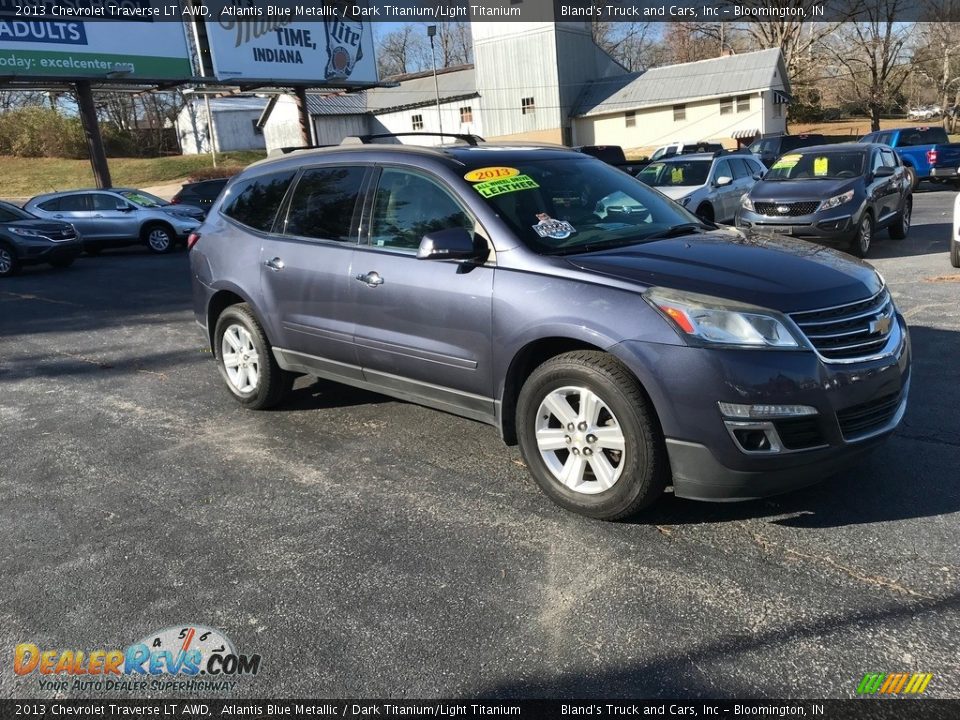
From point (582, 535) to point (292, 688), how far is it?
4.81 ft

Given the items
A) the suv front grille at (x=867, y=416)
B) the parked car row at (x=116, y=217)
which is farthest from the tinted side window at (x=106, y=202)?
the suv front grille at (x=867, y=416)

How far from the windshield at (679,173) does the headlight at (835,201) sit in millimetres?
2870

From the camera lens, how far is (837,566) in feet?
10.5

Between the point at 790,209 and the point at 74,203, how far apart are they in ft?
50.2

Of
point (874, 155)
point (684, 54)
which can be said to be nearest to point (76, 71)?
point (874, 155)

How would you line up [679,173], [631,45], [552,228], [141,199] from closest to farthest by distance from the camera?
[552,228]
[679,173]
[141,199]
[631,45]

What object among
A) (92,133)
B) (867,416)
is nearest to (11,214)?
(92,133)

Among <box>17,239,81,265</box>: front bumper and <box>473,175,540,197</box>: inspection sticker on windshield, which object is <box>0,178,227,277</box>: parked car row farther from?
<box>473,175,540,197</box>: inspection sticker on windshield

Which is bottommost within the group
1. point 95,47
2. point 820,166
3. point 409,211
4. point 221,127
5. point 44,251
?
point 44,251

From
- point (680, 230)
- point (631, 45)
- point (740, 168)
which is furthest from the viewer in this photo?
point (631, 45)

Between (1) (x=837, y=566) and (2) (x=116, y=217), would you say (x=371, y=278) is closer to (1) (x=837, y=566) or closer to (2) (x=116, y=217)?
(1) (x=837, y=566)

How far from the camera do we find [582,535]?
3596 mm

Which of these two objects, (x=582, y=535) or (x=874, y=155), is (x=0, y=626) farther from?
(x=874, y=155)

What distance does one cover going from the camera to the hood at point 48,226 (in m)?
15.1
